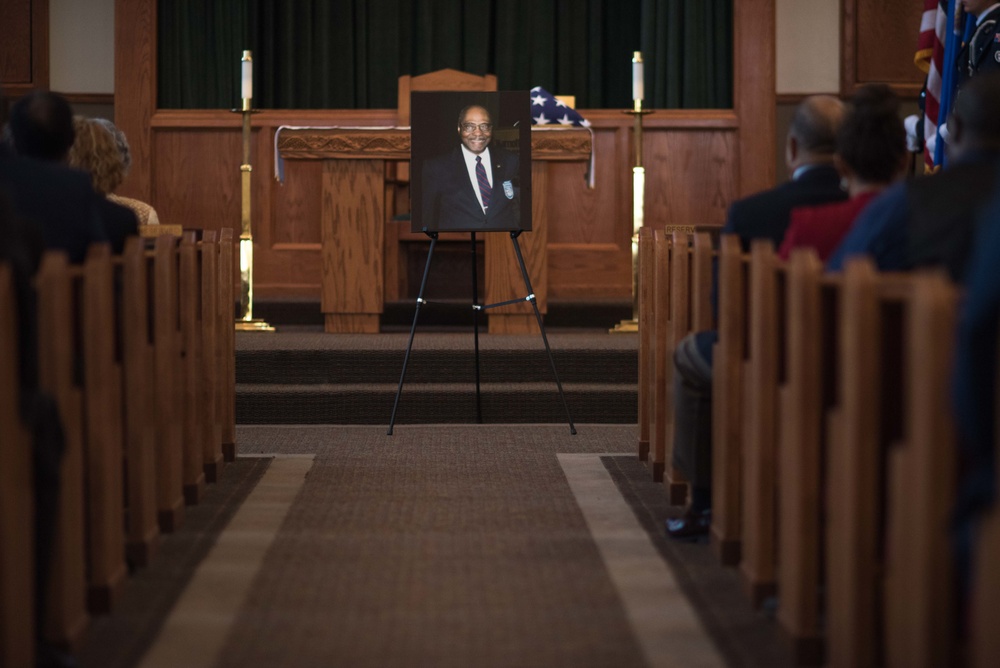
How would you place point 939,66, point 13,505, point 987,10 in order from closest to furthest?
point 13,505 < point 987,10 < point 939,66

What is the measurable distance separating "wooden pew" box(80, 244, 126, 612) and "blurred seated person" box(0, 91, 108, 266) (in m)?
0.12

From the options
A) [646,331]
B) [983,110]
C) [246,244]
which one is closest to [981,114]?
[983,110]

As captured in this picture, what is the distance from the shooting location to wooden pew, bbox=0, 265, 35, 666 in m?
1.97

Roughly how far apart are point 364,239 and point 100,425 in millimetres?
3623

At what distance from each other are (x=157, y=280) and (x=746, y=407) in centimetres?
142

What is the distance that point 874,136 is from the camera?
8.72ft

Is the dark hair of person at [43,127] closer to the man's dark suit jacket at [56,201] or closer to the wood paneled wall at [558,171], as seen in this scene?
the man's dark suit jacket at [56,201]

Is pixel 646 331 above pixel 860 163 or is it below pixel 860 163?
below

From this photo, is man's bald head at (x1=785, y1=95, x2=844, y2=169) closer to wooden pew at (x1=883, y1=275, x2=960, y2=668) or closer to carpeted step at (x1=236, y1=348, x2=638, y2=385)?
wooden pew at (x1=883, y1=275, x2=960, y2=668)

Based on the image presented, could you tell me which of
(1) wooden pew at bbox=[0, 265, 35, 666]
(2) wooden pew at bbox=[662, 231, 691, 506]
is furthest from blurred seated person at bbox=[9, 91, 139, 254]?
(2) wooden pew at bbox=[662, 231, 691, 506]

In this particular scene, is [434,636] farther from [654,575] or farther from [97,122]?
[97,122]

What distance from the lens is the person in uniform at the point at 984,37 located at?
4.98m

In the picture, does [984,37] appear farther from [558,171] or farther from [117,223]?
[117,223]

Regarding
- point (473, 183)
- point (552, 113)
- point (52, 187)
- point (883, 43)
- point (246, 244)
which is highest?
point (883, 43)
